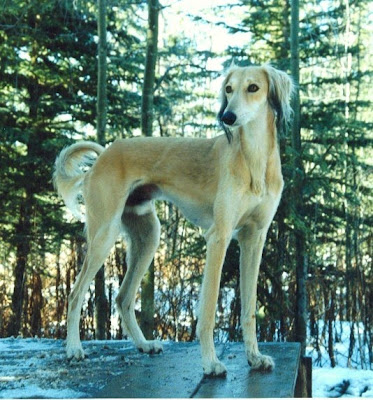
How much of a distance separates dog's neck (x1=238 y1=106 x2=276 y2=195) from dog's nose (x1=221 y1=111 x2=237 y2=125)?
26 centimetres

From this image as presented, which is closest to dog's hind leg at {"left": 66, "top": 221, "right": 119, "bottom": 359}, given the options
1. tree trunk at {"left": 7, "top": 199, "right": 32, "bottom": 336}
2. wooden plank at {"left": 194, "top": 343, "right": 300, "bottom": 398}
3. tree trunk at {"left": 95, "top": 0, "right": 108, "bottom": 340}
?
wooden plank at {"left": 194, "top": 343, "right": 300, "bottom": 398}

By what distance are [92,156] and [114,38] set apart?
17.6 ft

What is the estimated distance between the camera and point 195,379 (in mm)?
2861

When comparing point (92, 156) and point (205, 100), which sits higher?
point (205, 100)

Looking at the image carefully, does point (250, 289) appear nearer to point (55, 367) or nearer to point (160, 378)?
point (160, 378)

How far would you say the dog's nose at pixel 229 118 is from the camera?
281 centimetres

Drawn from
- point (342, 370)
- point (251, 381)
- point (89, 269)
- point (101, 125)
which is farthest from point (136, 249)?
point (101, 125)

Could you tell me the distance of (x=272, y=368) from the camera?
3.08 metres

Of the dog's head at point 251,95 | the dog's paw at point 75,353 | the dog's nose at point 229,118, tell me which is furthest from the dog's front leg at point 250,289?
the dog's paw at point 75,353

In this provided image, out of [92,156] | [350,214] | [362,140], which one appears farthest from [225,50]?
[92,156]

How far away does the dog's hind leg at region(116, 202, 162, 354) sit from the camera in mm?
3834

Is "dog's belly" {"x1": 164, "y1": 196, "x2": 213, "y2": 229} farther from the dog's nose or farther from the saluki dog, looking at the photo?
the dog's nose

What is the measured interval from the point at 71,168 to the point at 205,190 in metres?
1.13

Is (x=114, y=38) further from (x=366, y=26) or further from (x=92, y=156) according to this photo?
(x=92, y=156)
